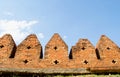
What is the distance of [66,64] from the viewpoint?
15.8 m

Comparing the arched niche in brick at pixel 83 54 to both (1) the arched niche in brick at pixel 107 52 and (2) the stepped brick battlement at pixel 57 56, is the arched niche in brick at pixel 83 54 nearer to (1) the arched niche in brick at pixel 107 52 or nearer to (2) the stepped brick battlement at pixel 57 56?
(2) the stepped brick battlement at pixel 57 56

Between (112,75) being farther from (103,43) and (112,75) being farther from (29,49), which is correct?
(29,49)

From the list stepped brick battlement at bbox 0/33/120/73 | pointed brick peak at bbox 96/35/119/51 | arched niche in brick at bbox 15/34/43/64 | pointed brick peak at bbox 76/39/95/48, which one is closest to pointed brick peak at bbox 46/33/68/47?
stepped brick battlement at bbox 0/33/120/73

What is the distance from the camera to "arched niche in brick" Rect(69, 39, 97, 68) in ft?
52.4

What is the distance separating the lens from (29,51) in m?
16.6

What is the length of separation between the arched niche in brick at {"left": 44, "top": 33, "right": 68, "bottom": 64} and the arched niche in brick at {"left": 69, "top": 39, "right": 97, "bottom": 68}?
23.5 inches

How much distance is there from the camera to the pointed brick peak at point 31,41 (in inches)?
682

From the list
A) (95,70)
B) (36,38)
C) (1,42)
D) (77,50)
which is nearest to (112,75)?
(95,70)

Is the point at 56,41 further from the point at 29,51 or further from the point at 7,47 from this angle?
the point at 7,47

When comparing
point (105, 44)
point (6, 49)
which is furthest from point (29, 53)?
point (105, 44)

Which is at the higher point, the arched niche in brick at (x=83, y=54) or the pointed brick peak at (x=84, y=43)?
the pointed brick peak at (x=84, y=43)

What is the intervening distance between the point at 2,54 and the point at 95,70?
20.0 ft

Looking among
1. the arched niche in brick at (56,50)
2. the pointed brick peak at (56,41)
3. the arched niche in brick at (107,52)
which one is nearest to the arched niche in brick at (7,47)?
the arched niche in brick at (56,50)

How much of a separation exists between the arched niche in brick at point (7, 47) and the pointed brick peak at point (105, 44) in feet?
19.0
